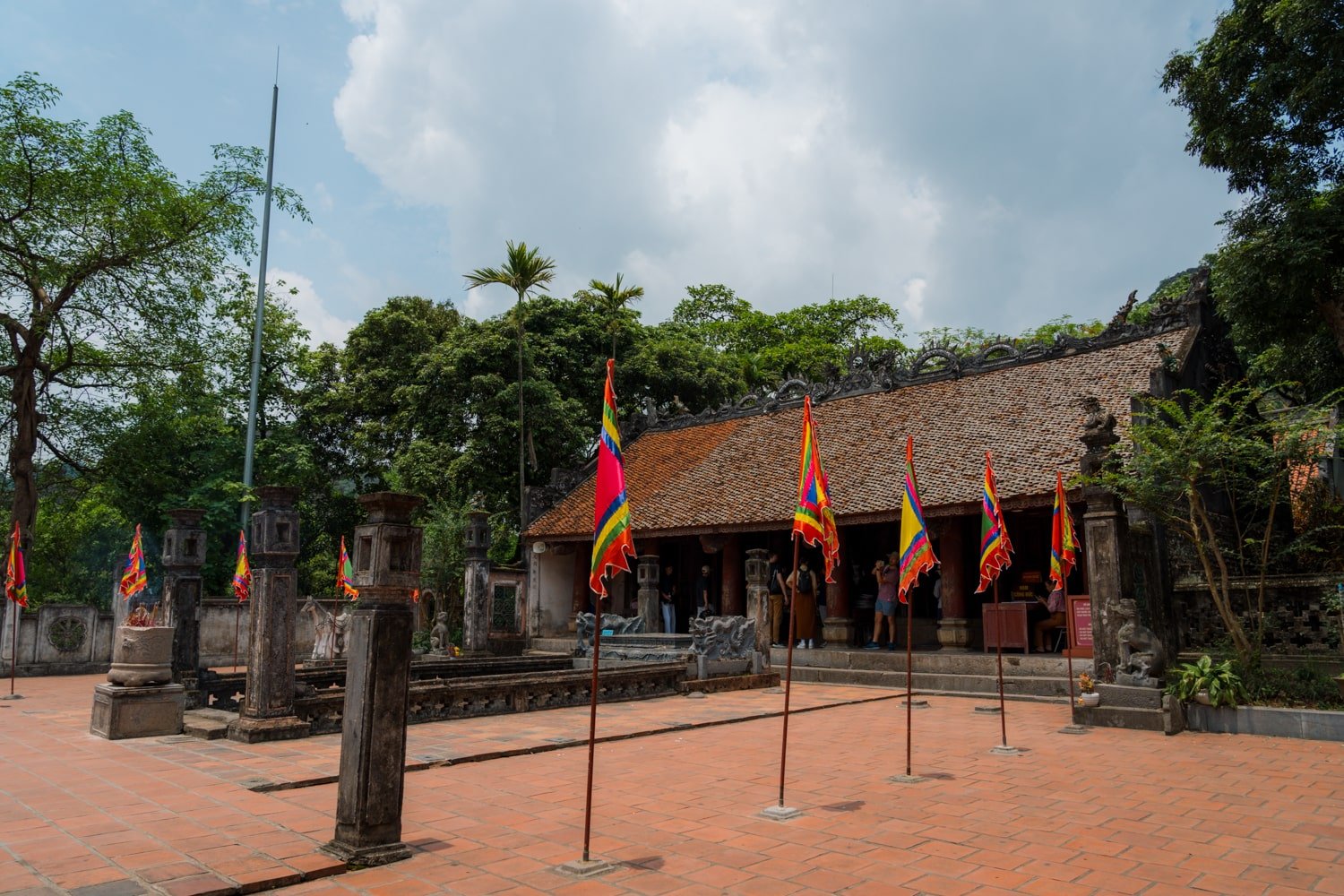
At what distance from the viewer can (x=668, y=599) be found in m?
19.0

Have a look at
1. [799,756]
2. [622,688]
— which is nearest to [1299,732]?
[799,756]

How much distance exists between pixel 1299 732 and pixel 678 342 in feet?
77.5

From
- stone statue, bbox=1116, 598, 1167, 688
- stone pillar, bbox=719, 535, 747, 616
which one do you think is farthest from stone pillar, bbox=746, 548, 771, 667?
stone statue, bbox=1116, 598, 1167, 688

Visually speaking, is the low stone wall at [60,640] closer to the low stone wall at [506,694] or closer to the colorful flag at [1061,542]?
the low stone wall at [506,694]

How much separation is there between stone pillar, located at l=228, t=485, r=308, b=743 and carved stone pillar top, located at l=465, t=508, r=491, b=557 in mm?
9040

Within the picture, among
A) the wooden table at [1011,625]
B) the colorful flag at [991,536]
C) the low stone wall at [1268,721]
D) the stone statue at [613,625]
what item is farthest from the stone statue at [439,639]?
the low stone wall at [1268,721]

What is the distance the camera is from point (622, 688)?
11914 mm

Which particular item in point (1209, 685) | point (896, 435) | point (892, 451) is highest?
point (896, 435)

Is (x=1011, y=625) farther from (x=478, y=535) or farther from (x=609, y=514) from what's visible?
(x=478, y=535)

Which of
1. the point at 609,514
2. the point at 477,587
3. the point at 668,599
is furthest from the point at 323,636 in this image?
the point at 609,514

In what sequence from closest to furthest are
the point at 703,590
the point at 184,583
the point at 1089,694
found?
1. the point at 1089,694
2. the point at 184,583
3. the point at 703,590

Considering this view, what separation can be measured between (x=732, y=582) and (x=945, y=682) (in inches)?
232

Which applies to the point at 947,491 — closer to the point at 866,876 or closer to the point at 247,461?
the point at 866,876

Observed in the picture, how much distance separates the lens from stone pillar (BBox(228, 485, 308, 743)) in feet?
27.7
